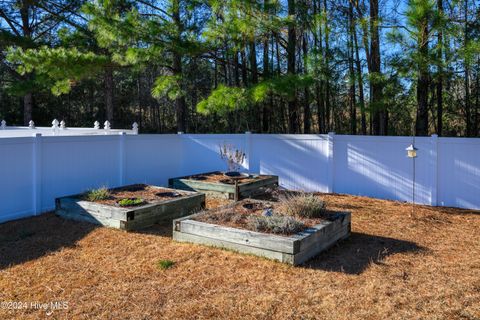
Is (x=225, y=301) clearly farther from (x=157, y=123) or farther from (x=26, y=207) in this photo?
(x=157, y=123)

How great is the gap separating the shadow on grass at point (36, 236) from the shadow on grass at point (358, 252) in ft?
9.58

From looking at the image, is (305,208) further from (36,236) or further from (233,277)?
(36,236)

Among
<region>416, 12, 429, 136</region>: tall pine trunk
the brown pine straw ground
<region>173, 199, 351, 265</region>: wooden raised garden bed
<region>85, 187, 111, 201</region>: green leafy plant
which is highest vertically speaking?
<region>416, 12, 429, 136</region>: tall pine trunk

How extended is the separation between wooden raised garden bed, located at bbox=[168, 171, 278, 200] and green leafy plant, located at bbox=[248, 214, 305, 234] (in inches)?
81.2

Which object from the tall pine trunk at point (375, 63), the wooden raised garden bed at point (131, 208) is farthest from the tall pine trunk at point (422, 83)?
the wooden raised garden bed at point (131, 208)

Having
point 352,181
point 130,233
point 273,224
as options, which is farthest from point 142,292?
point 352,181

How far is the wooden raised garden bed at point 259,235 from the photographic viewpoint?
13.2 ft

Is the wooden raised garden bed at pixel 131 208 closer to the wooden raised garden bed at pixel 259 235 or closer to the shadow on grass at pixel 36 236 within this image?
the shadow on grass at pixel 36 236

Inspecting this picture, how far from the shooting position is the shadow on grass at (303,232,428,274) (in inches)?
156

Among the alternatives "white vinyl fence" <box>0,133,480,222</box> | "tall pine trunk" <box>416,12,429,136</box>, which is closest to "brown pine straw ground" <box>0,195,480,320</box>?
"white vinyl fence" <box>0,133,480,222</box>

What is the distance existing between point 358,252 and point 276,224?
3.21ft

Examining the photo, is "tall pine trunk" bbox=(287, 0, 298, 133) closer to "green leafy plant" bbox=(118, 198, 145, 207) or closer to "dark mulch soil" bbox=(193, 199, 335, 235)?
"dark mulch soil" bbox=(193, 199, 335, 235)

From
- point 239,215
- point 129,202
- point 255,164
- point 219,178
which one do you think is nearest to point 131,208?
point 129,202

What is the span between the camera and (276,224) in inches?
169
